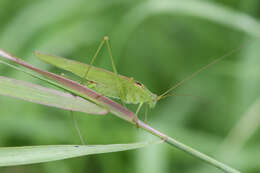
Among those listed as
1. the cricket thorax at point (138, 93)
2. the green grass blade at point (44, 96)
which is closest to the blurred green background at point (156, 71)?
the cricket thorax at point (138, 93)

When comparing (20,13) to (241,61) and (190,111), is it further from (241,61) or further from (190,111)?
(241,61)

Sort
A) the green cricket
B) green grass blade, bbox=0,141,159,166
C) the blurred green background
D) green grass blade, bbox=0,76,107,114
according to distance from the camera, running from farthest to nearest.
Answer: the blurred green background, the green cricket, green grass blade, bbox=0,76,107,114, green grass blade, bbox=0,141,159,166

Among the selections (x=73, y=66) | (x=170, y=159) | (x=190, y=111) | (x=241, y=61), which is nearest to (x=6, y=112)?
(x=73, y=66)

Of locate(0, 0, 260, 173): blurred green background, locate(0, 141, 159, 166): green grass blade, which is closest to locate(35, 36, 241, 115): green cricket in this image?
locate(0, 0, 260, 173): blurred green background

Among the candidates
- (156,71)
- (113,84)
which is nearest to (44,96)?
(113,84)

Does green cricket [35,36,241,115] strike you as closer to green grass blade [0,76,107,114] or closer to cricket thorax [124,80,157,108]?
cricket thorax [124,80,157,108]

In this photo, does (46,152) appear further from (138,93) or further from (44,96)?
(138,93)
